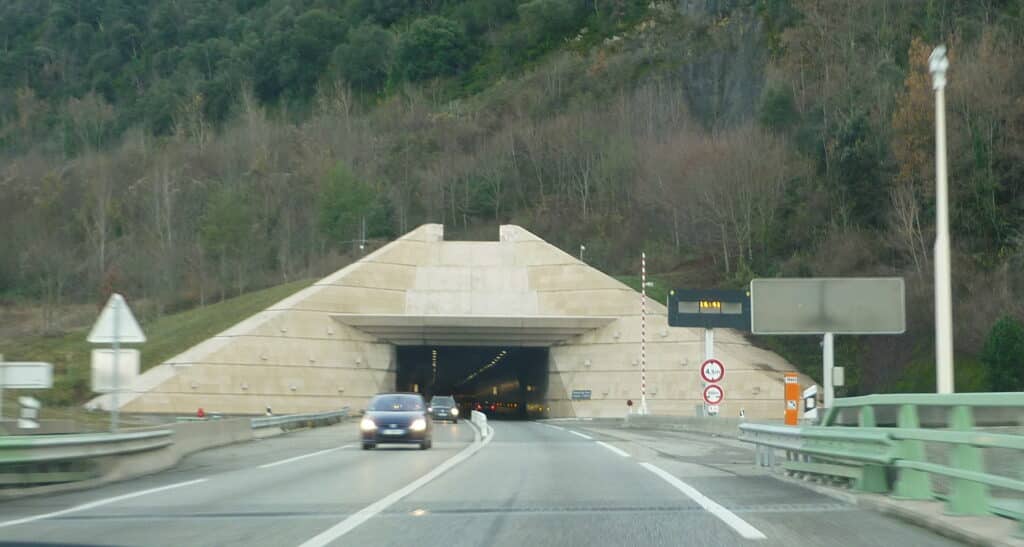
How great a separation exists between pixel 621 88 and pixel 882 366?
56416mm

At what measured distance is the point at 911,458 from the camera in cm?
1367

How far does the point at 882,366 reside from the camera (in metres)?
68.4

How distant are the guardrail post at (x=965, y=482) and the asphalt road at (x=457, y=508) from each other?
0.57m

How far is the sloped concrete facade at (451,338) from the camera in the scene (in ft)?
219

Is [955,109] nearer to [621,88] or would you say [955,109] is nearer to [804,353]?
[804,353]

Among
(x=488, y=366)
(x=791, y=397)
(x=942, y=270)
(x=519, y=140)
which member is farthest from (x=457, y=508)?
(x=519, y=140)

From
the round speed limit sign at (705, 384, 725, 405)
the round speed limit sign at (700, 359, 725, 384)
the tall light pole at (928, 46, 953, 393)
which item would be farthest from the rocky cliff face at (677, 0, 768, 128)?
the tall light pole at (928, 46, 953, 393)

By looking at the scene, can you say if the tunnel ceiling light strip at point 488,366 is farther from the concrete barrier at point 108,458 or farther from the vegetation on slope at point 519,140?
the concrete barrier at point 108,458

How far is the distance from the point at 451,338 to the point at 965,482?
206 feet

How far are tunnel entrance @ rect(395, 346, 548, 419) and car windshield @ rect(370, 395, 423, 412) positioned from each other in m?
44.6

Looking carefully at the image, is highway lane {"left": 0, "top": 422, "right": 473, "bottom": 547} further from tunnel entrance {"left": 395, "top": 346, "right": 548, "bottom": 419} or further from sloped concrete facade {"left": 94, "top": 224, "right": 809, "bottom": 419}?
tunnel entrance {"left": 395, "top": 346, "right": 548, "bottom": 419}

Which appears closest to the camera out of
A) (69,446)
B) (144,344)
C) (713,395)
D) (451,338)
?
(69,446)

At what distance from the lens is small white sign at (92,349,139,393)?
2134cm

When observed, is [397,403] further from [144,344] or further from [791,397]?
[144,344]
